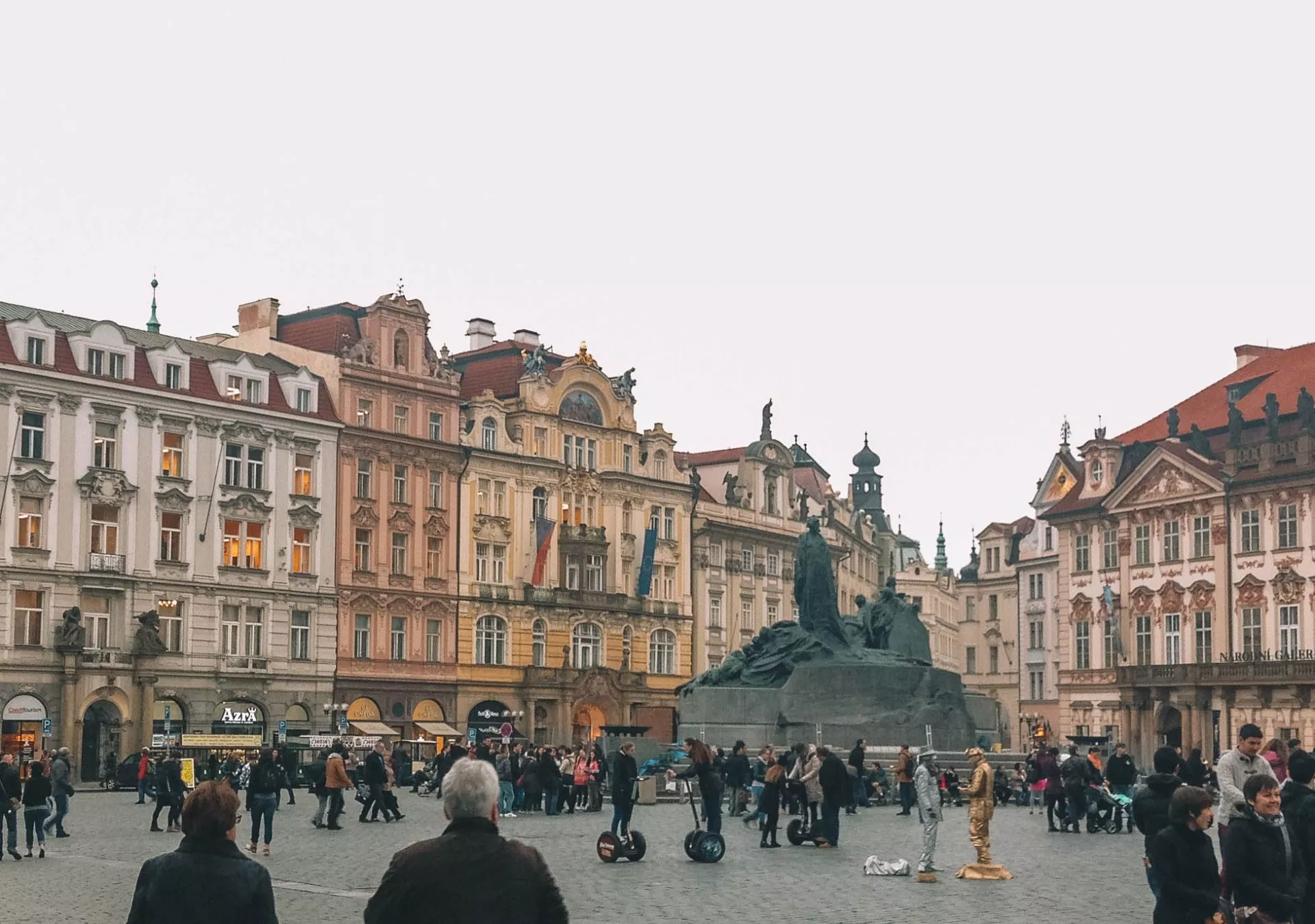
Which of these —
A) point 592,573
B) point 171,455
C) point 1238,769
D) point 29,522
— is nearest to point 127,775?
point 29,522

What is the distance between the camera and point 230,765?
48.5 metres

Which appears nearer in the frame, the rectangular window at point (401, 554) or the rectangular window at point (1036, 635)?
the rectangular window at point (401, 554)

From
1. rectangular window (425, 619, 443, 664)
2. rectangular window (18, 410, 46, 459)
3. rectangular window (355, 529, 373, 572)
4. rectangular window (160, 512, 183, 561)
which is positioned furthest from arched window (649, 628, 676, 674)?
rectangular window (18, 410, 46, 459)

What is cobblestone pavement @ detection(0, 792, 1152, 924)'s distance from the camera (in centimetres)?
1822

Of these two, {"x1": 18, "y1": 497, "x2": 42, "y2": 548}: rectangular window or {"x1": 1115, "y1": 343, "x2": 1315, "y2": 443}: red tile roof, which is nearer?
{"x1": 18, "y1": 497, "x2": 42, "y2": 548}: rectangular window

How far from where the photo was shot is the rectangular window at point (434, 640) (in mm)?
74250

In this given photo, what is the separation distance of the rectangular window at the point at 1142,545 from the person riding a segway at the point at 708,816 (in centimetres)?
4945

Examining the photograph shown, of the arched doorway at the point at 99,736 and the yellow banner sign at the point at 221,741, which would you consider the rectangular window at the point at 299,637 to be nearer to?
the yellow banner sign at the point at 221,741

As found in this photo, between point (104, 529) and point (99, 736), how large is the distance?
6609mm

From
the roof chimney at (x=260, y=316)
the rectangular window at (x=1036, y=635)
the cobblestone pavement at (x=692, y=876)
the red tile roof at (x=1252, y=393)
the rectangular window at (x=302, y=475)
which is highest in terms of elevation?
the roof chimney at (x=260, y=316)

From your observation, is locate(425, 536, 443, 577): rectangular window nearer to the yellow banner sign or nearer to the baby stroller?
the yellow banner sign

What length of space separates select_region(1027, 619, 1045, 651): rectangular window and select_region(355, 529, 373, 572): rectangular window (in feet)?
102

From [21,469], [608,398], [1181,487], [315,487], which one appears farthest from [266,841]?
[608,398]

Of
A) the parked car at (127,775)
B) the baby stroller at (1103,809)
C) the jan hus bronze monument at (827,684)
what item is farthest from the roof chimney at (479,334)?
the baby stroller at (1103,809)
